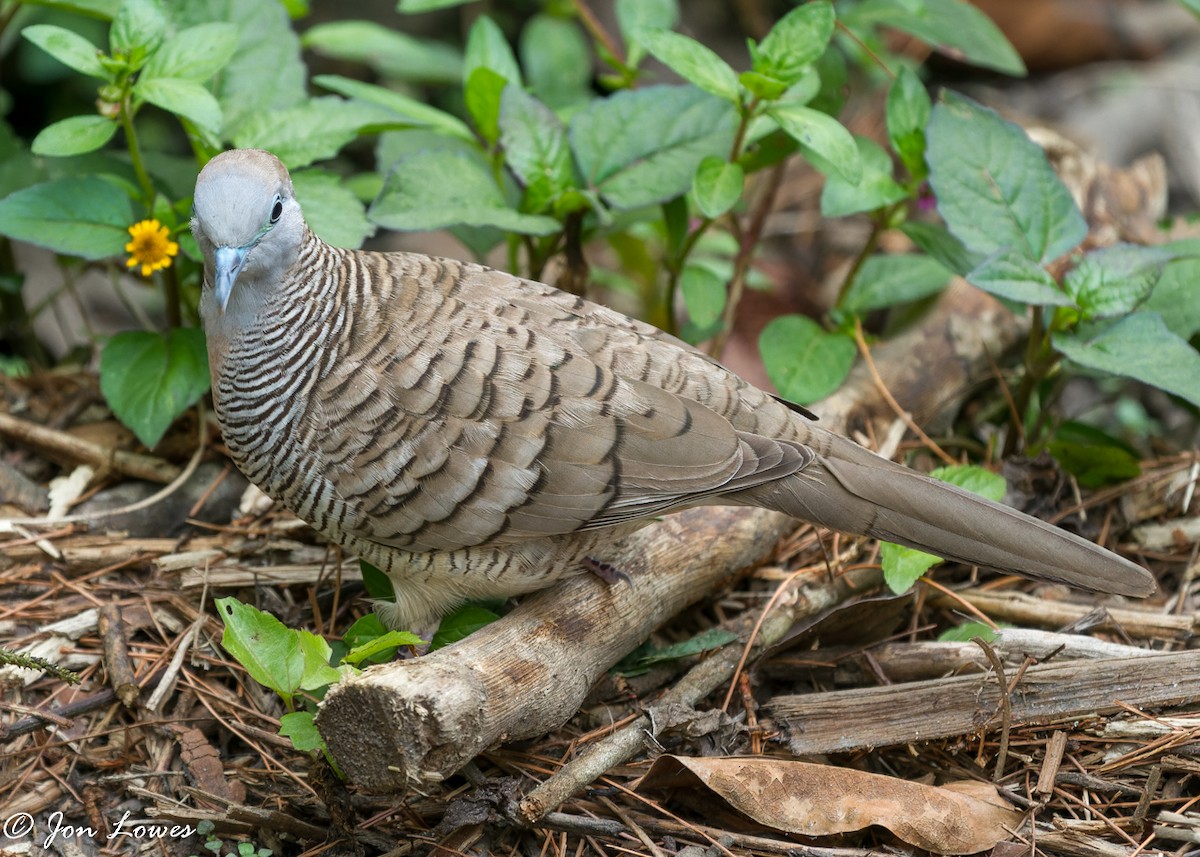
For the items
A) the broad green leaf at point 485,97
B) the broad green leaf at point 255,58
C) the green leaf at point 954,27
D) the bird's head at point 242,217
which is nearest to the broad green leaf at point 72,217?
the broad green leaf at point 255,58

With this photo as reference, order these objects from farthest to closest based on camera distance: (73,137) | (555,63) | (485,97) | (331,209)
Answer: (555,63), (485,97), (331,209), (73,137)

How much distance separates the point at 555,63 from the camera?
5055mm

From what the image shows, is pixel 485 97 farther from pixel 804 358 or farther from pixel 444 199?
pixel 804 358

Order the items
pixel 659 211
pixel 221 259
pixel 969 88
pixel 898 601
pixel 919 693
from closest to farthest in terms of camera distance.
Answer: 1. pixel 221 259
2. pixel 919 693
3. pixel 898 601
4. pixel 659 211
5. pixel 969 88

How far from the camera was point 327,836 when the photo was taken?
2.75 meters

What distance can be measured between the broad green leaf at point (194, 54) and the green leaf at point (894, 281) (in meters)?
2.30

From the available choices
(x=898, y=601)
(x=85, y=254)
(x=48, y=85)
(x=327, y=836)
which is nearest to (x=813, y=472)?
(x=898, y=601)

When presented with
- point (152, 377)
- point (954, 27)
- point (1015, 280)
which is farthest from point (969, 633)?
point (152, 377)

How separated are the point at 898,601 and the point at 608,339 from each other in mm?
1141

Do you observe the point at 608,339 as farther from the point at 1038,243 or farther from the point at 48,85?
the point at 48,85

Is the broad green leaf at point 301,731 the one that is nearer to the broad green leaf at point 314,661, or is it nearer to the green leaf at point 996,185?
the broad green leaf at point 314,661

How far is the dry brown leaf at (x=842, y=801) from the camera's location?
2.75 metres

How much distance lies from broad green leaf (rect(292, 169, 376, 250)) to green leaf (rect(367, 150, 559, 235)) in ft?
0.20

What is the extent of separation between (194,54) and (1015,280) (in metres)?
2.58
